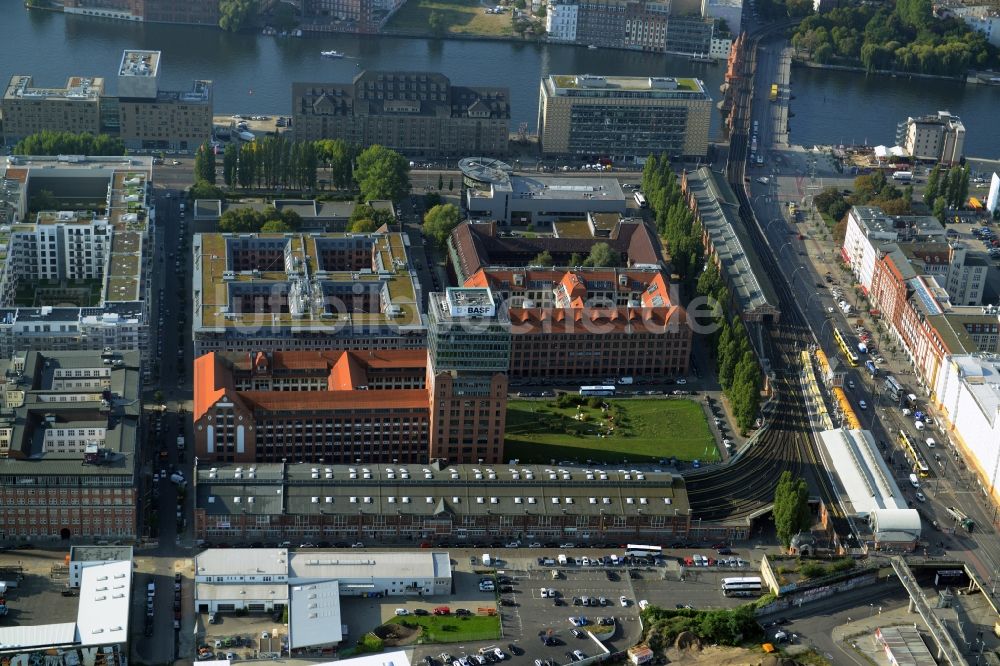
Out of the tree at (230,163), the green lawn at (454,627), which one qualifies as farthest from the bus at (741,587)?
the tree at (230,163)

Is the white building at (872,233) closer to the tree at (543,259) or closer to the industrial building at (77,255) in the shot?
the tree at (543,259)

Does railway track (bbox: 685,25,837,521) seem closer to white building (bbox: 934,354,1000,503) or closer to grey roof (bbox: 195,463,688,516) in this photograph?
grey roof (bbox: 195,463,688,516)

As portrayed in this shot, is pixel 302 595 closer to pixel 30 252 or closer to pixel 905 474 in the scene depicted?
pixel 905 474

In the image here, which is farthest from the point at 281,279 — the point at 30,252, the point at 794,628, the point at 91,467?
the point at 794,628

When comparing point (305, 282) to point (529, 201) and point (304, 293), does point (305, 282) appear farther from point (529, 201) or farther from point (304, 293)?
point (529, 201)

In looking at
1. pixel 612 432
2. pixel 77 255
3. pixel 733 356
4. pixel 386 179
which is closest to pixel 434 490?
pixel 612 432

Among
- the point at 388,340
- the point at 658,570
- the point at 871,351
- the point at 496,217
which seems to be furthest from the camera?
the point at 496,217
